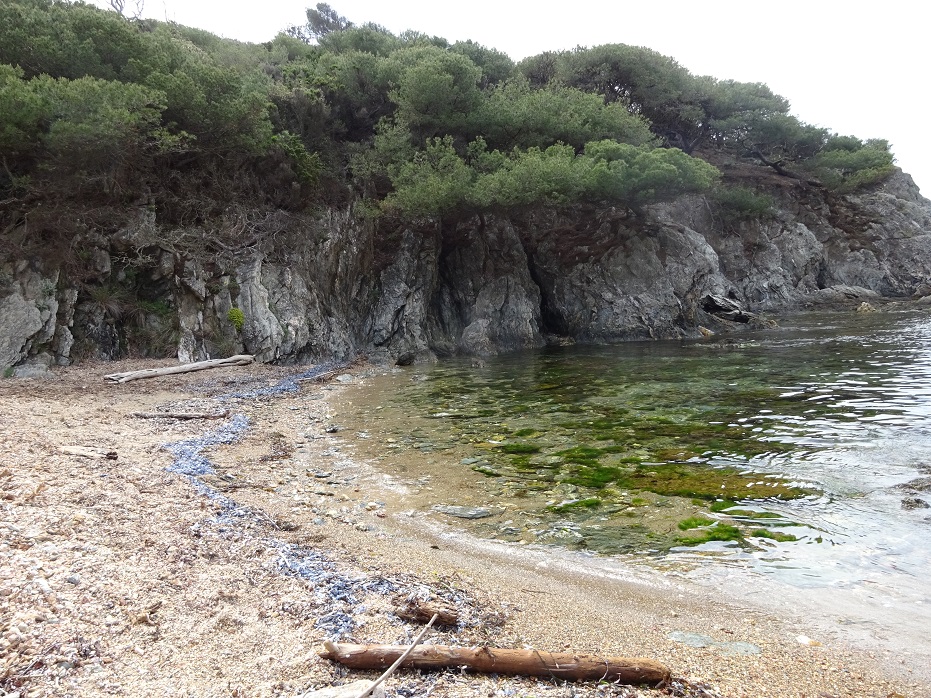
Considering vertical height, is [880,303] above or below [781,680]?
above

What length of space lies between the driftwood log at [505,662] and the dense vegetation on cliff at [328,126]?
18553mm

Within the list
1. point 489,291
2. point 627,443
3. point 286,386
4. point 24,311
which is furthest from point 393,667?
point 489,291

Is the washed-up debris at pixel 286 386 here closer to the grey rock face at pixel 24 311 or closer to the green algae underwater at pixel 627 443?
the green algae underwater at pixel 627 443

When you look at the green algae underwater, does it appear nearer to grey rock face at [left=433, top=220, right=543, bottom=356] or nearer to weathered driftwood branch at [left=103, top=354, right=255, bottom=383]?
weathered driftwood branch at [left=103, top=354, right=255, bottom=383]

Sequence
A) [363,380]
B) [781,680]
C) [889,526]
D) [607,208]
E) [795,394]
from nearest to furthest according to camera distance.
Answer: [781,680]
[889,526]
[795,394]
[363,380]
[607,208]

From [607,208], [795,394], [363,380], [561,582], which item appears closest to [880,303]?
[607,208]

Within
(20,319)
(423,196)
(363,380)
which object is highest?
(423,196)

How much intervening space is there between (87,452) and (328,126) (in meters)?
26.3

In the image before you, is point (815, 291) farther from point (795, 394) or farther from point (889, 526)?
point (889, 526)

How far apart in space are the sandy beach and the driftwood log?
0.06 metres

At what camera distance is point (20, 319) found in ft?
48.9

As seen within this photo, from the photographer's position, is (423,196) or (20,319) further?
(423,196)

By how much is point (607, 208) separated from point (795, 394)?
19.7 metres

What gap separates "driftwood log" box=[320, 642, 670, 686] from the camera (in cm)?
311
